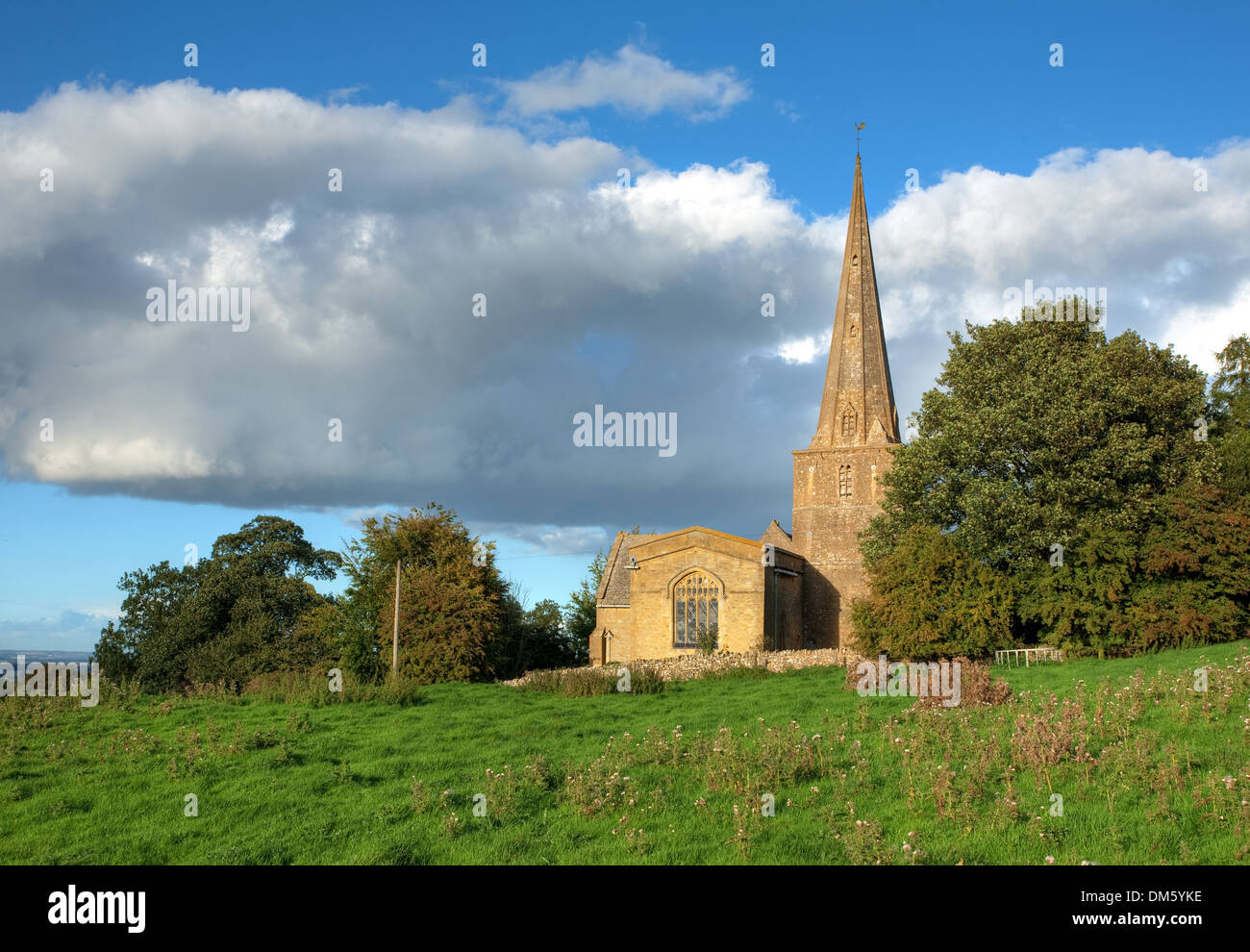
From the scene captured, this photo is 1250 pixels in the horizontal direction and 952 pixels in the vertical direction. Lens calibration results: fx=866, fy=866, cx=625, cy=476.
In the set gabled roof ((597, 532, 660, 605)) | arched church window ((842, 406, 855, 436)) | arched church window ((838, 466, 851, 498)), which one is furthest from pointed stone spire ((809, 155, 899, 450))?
gabled roof ((597, 532, 660, 605))

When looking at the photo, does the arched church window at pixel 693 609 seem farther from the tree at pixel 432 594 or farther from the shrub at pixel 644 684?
the shrub at pixel 644 684

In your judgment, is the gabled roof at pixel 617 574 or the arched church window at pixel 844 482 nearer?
the gabled roof at pixel 617 574

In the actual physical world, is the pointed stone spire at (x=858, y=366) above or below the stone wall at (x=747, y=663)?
above

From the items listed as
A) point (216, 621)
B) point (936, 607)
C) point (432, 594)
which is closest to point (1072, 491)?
point (936, 607)

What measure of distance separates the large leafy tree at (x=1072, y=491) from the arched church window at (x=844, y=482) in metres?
19.8

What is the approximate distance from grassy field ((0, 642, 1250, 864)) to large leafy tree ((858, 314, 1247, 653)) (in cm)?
1409

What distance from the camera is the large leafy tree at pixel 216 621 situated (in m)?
40.6

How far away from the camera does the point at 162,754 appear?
15.3m

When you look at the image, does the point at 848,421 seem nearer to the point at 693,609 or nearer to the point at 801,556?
the point at 801,556

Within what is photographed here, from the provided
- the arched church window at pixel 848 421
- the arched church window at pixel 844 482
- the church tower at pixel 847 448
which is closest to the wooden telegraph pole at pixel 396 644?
the church tower at pixel 847 448

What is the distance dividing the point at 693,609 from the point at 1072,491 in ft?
60.2
